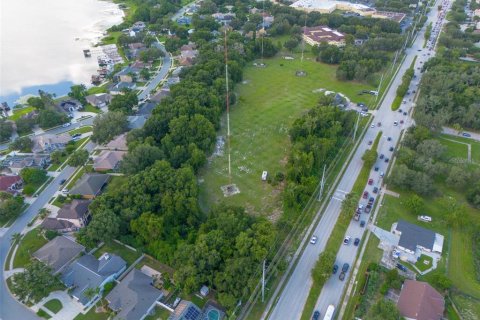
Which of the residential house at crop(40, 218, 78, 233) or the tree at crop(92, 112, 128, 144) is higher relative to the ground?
the tree at crop(92, 112, 128, 144)

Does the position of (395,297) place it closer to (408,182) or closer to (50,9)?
(408,182)

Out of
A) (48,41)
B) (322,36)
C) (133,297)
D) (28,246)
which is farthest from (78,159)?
(322,36)

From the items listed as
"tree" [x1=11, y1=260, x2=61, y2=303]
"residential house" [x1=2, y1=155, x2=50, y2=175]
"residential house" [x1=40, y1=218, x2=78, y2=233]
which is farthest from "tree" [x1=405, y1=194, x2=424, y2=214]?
"residential house" [x1=2, y1=155, x2=50, y2=175]

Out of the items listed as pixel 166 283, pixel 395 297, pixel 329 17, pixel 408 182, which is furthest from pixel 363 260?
pixel 329 17

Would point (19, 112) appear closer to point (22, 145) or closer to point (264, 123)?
point (22, 145)

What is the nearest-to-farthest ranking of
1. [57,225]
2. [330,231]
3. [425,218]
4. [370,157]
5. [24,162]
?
[57,225] → [330,231] → [425,218] → [370,157] → [24,162]

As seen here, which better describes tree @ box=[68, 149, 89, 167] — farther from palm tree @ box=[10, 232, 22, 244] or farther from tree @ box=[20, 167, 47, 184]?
palm tree @ box=[10, 232, 22, 244]
